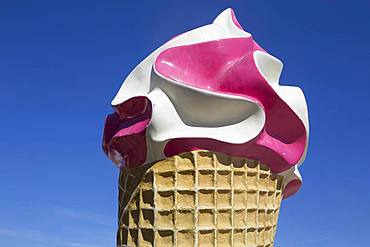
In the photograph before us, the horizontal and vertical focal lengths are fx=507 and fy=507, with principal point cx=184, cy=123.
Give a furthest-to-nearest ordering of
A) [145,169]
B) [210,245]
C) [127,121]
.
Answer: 1. [127,121]
2. [145,169]
3. [210,245]

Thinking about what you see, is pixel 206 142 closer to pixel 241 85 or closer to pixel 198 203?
pixel 198 203

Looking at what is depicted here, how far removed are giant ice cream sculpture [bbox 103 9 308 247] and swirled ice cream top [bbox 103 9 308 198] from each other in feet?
0.04

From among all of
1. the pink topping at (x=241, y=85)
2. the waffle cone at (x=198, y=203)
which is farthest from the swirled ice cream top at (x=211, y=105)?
the waffle cone at (x=198, y=203)

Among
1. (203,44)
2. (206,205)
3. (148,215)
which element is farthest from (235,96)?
(148,215)

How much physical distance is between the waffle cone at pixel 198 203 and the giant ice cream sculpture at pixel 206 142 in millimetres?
10

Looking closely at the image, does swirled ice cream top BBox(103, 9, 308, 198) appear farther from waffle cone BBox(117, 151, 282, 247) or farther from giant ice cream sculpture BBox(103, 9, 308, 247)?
waffle cone BBox(117, 151, 282, 247)

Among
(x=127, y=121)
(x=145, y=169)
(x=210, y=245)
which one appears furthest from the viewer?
(x=127, y=121)

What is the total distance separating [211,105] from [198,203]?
103 cm

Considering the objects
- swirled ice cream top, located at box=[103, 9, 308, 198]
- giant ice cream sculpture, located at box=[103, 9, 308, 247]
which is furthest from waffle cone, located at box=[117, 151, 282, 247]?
swirled ice cream top, located at box=[103, 9, 308, 198]

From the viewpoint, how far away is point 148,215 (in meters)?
5.18

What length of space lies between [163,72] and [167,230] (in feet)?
5.48

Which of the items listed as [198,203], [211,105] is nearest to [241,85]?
[211,105]

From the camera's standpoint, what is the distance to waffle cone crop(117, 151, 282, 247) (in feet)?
16.5

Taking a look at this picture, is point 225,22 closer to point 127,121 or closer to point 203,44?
point 203,44
